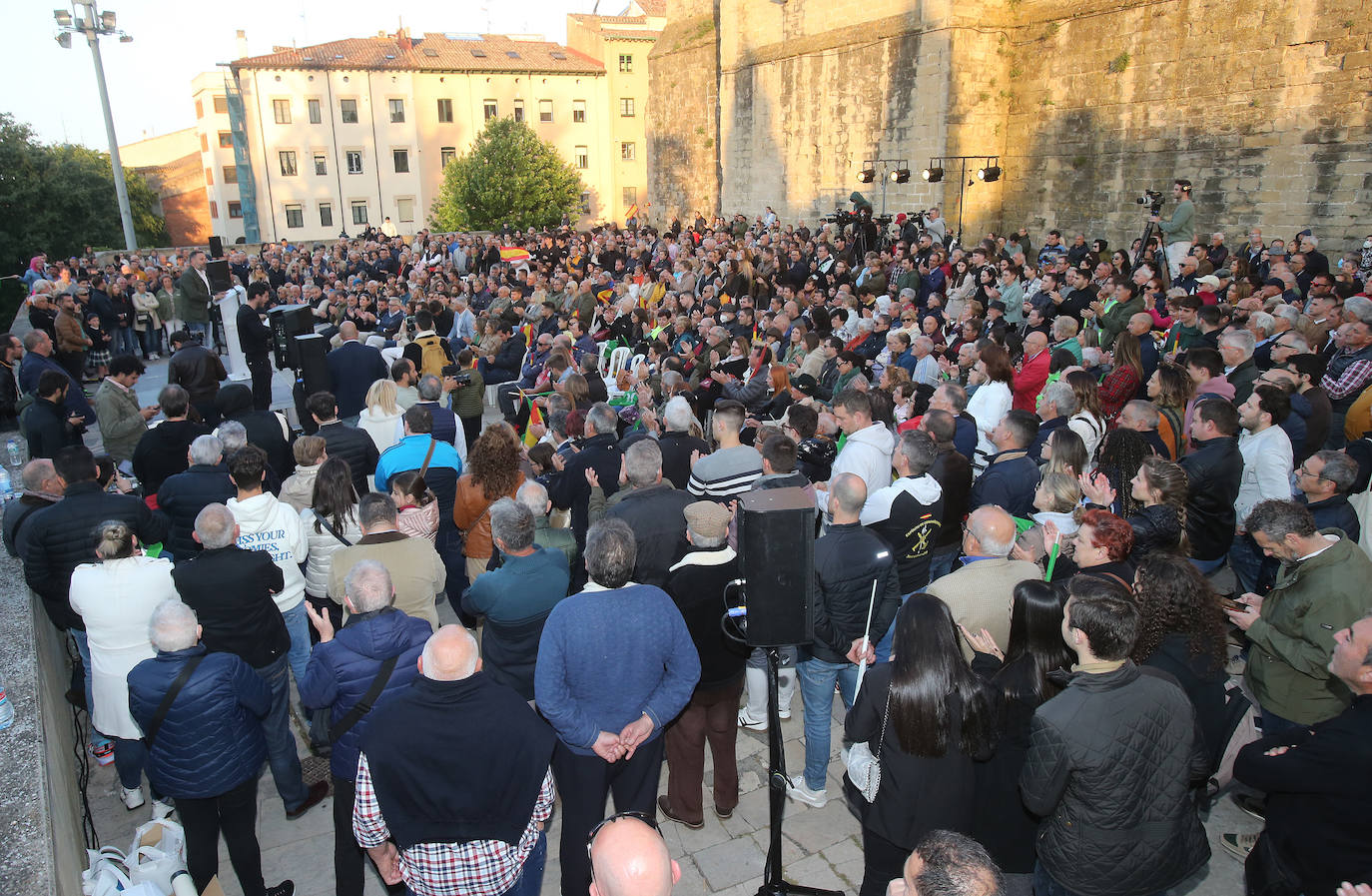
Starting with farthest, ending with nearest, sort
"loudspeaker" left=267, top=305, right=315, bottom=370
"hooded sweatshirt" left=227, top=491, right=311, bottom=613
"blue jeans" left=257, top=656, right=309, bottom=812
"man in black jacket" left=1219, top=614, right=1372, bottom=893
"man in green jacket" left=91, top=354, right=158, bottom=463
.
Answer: "loudspeaker" left=267, top=305, right=315, bottom=370
"man in green jacket" left=91, top=354, right=158, bottom=463
"hooded sweatshirt" left=227, top=491, right=311, bottom=613
"blue jeans" left=257, top=656, right=309, bottom=812
"man in black jacket" left=1219, top=614, right=1372, bottom=893

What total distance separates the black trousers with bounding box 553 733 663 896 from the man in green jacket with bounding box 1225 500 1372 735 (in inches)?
98.1

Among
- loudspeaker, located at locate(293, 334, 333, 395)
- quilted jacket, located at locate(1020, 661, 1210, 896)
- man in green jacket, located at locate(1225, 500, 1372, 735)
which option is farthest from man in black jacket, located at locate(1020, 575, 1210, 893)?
loudspeaker, located at locate(293, 334, 333, 395)

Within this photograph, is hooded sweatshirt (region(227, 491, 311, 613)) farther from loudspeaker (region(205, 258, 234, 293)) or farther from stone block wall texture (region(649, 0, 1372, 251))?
stone block wall texture (region(649, 0, 1372, 251))

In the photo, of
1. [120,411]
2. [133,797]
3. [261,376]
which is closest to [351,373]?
[120,411]

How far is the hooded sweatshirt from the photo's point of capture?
4.07 meters

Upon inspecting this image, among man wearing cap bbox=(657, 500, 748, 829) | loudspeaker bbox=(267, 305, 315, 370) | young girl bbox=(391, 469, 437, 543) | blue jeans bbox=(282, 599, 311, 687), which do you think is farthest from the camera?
loudspeaker bbox=(267, 305, 315, 370)

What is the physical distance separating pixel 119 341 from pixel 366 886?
14261 millimetres

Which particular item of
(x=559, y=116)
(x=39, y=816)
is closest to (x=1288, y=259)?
(x=39, y=816)

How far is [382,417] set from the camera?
599cm

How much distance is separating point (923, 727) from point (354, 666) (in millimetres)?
1980

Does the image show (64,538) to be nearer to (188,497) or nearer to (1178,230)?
(188,497)

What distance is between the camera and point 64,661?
4.85 meters

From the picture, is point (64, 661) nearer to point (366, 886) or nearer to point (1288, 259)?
point (366, 886)

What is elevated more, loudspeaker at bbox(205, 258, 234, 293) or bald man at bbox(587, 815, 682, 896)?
loudspeaker at bbox(205, 258, 234, 293)
